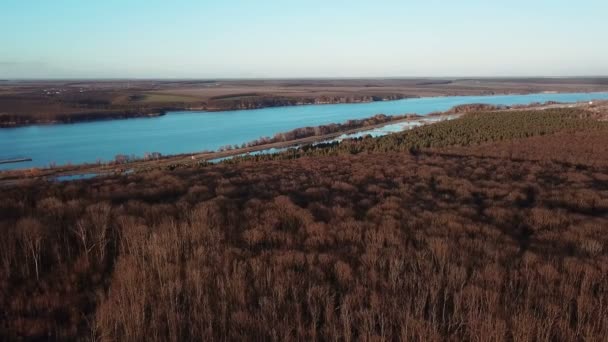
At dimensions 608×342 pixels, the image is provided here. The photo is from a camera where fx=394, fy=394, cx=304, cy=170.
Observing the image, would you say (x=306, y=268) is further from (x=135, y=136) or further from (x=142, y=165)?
(x=135, y=136)

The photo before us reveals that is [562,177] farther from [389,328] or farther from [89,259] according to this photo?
[89,259]

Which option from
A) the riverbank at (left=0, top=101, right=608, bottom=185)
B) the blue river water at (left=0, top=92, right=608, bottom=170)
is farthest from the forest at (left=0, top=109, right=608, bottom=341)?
the blue river water at (left=0, top=92, right=608, bottom=170)

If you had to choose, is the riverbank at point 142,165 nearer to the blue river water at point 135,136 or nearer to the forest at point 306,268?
the blue river water at point 135,136

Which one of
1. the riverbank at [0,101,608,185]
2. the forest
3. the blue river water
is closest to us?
the forest

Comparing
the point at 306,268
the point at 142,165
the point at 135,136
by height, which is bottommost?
the point at 142,165

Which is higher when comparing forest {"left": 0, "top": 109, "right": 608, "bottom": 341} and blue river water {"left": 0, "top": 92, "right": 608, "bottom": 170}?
forest {"left": 0, "top": 109, "right": 608, "bottom": 341}

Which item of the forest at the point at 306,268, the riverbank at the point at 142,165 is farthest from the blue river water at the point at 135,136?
the forest at the point at 306,268

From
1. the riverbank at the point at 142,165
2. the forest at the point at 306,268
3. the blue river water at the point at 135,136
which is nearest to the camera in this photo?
the forest at the point at 306,268

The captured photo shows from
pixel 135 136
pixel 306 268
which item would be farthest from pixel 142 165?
pixel 306 268

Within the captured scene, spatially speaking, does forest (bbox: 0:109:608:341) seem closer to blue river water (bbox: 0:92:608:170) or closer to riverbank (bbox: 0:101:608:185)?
riverbank (bbox: 0:101:608:185)
